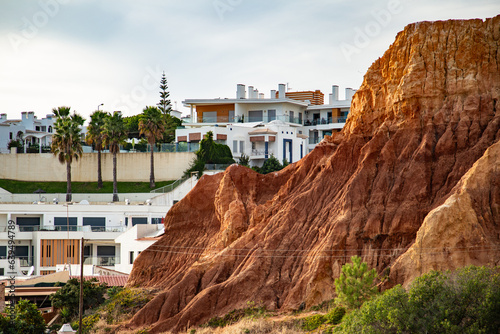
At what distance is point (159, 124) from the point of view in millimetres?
91375

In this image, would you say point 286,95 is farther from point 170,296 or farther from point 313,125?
point 170,296

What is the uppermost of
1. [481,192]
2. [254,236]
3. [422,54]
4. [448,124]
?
[422,54]

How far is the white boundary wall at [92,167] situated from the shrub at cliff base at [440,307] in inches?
2317

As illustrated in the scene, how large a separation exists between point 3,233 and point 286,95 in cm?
4232

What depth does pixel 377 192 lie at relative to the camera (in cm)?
4006

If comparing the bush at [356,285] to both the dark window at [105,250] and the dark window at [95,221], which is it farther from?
the dark window at [95,221]

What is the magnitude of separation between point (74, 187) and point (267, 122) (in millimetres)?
23441

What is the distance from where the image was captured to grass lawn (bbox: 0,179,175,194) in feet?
294

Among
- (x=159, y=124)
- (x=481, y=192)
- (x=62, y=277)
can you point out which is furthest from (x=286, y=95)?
(x=481, y=192)

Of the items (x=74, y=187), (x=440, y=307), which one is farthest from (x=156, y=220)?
(x=440, y=307)

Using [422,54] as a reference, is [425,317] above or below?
below

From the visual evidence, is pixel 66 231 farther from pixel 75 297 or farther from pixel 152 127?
pixel 75 297

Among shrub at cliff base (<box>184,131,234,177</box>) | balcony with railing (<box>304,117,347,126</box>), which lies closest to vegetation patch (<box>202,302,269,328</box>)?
shrub at cliff base (<box>184,131,234,177</box>)

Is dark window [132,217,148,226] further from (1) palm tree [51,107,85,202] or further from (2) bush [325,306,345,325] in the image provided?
(2) bush [325,306,345,325]
